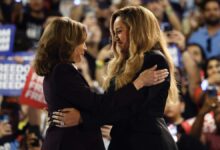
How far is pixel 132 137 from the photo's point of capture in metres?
2.45

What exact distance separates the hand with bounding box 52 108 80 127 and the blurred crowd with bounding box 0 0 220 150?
3.38ft

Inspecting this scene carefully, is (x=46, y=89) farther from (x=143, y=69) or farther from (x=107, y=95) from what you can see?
(x=143, y=69)

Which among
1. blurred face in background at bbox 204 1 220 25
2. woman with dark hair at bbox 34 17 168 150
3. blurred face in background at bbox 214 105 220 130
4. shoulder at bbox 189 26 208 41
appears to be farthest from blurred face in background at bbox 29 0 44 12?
woman with dark hair at bbox 34 17 168 150

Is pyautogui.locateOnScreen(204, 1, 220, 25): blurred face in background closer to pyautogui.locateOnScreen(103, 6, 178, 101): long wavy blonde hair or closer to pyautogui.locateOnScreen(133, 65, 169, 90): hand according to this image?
pyautogui.locateOnScreen(103, 6, 178, 101): long wavy blonde hair

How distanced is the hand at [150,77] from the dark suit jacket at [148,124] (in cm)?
2

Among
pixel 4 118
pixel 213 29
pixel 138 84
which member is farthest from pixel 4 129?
pixel 213 29

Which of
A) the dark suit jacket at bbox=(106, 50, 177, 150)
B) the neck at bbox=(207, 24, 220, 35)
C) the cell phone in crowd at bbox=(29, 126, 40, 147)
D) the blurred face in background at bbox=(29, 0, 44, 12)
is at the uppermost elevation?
the dark suit jacket at bbox=(106, 50, 177, 150)

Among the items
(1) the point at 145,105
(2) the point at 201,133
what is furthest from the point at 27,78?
(1) the point at 145,105

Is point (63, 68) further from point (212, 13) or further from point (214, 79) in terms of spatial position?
point (212, 13)

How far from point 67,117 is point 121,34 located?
0.42 meters

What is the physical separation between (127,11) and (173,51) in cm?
232

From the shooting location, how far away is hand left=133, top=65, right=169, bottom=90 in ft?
8.00

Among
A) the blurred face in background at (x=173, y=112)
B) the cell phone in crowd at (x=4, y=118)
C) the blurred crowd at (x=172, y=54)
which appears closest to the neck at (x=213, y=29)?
the blurred crowd at (x=172, y=54)

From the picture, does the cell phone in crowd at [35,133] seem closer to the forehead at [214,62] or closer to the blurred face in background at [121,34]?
the forehead at [214,62]
